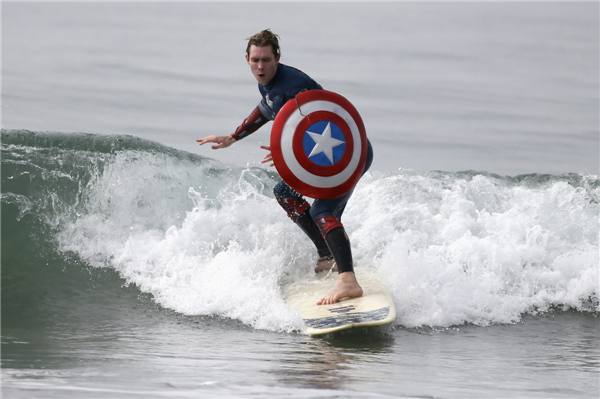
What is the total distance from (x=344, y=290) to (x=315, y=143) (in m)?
0.96

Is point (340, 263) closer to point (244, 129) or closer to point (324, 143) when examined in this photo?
point (324, 143)

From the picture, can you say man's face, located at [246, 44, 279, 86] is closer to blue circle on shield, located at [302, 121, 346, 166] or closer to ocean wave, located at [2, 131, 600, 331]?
blue circle on shield, located at [302, 121, 346, 166]

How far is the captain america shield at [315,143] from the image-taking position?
331 centimetres

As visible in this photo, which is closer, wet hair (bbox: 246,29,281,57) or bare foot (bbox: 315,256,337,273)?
wet hair (bbox: 246,29,281,57)

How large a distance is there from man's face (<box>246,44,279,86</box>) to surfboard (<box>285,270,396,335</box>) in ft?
4.85

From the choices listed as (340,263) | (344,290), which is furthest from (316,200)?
(344,290)

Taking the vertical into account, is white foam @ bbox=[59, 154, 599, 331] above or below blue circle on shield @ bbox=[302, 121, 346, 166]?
below

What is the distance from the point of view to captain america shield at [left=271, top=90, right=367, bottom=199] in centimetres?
331

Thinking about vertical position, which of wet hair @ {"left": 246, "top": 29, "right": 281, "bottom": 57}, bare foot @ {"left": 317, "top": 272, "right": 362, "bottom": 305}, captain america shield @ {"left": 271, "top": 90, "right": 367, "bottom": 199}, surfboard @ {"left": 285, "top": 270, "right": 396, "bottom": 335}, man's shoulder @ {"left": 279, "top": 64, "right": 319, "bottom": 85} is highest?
wet hair @ {"left": 246, "top": 29, "right": 281, "bottom": 57}

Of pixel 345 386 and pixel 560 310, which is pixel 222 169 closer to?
pixel 560 310

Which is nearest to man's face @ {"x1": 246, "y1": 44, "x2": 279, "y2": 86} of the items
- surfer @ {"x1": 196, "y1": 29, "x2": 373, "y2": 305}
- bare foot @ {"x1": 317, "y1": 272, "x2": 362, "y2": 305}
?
surfer @ {"x1": 196, "y1": 29, "x2": 373, "y2": 305}

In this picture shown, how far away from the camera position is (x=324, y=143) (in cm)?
332

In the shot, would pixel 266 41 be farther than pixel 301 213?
No

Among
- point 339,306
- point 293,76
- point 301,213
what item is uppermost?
point 293,76
